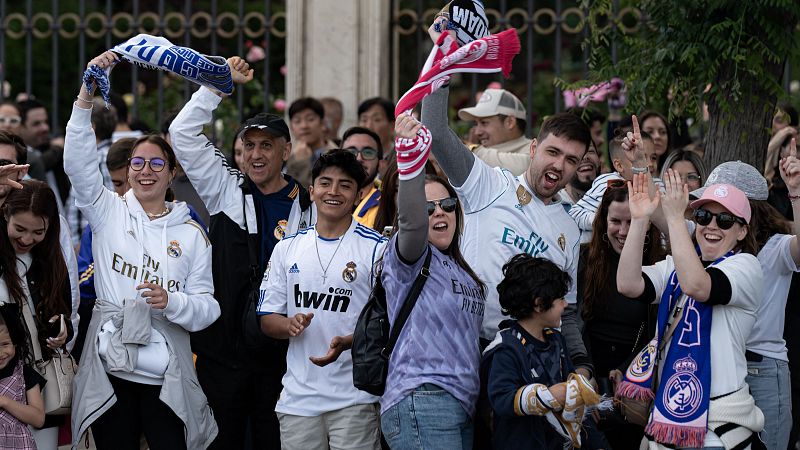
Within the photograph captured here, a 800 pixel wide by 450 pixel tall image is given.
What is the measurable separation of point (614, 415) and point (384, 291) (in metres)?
1.32

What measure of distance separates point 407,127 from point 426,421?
1190 millimetres

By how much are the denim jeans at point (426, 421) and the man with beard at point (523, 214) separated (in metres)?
0.59

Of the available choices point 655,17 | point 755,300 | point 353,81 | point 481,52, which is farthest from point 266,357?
point 353,81

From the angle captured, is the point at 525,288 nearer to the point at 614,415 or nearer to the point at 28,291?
the point at 614,415

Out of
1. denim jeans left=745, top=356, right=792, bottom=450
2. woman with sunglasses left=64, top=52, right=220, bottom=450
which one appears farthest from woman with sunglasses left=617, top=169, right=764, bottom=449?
woman with sunglasses left=64, top=52, right=220, bottom=450

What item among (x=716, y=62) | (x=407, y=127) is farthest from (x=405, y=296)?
(x=716, y=62)

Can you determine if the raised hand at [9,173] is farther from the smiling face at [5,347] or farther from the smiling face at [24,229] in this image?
the smiling face at [5,347]

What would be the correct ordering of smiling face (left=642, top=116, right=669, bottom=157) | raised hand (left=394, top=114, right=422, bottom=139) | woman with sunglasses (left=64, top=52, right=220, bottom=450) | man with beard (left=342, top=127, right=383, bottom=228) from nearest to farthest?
raised hand (left=394, top=114, right=422, bottom=139) < woman with sunglasses (left=64, top=52, right=220, bottom=450) < man with beard (left=342, top=127, right=383, bottom=228) < smiling face (left=642, top=116, right=669, bottom=157)

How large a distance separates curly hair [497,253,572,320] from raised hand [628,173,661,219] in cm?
44

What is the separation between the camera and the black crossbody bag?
199 inches

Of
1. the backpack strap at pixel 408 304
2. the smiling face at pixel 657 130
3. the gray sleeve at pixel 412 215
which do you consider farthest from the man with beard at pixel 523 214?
the smiling face at pixel 657 130

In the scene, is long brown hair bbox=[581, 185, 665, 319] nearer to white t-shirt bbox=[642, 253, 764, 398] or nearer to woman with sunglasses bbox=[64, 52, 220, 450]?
white t-shirt bbox=[642, 253, 764, 398]

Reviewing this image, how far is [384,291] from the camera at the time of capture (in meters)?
5.23

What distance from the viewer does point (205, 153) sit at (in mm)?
6203
